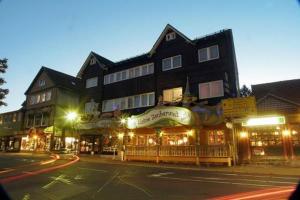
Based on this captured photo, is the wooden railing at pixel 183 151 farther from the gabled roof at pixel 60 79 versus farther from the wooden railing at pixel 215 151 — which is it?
the gabled roof at pixel 60 79

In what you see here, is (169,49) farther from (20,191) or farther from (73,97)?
(73,97)

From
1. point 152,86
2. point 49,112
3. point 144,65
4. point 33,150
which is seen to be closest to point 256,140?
point 152,86

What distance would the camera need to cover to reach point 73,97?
50906mm

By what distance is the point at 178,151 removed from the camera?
2352 cm

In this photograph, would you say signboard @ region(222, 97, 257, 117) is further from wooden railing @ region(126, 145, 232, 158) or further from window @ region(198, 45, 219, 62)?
window @ region(198, 45, 219, 62)

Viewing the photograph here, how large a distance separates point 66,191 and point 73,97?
42745 millimetres

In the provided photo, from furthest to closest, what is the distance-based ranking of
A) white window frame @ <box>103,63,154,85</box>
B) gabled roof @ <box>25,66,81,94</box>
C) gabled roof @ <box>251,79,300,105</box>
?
gabled roof @ <box>25,66,81,94</box> → white window frame @ <box>103,63,154,85</box> → gabled roof @ <box>251,79,300,105</box>

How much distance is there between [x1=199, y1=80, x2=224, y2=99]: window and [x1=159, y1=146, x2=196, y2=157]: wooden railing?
20.8ft

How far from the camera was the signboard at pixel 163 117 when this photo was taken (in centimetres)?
2247

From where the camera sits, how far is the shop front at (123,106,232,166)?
71.3 feet

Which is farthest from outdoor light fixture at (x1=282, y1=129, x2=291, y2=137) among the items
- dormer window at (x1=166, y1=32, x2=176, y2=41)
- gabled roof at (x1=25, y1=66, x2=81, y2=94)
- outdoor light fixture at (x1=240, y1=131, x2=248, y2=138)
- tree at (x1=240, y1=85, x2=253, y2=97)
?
tree at (x1=240, y1=85, x2=253, y2=97)

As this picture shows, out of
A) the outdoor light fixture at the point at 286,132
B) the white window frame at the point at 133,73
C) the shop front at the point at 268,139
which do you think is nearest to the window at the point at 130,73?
the white window frame at the point at 133,73

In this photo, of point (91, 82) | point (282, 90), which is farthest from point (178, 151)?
point (91, 82)

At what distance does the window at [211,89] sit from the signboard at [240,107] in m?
3.80
